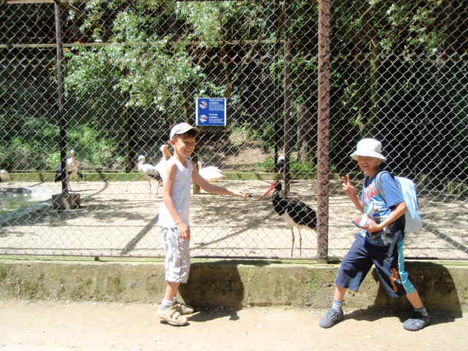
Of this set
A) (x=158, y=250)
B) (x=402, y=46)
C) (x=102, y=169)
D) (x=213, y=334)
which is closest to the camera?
(x=213, y=334)

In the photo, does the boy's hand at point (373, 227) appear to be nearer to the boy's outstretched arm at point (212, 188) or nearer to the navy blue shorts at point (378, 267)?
the navy blue shorts at point (378, 267)

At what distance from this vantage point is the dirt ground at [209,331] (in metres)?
3.15

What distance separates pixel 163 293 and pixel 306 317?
116 cm

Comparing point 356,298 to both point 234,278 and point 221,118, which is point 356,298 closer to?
point 234,278

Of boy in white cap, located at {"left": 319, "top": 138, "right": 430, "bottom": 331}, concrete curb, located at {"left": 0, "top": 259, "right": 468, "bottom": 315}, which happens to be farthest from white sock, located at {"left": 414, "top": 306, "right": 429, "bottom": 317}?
concrete curb, located at {"left": 0, "top": 259, "right": 468, "bottom": 315}

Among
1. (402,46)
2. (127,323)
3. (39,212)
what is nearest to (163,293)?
(127,323)

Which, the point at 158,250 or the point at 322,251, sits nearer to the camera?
the point at 322,251

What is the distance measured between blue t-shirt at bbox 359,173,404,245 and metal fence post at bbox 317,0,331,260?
39 centimetres

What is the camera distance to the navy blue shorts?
330 cm

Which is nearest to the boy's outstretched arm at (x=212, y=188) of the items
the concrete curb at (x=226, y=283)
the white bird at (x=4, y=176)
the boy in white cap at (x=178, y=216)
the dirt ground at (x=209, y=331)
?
the boy in white cap at (x=178, y=216)

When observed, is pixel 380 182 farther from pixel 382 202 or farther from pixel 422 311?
pixel 422 311

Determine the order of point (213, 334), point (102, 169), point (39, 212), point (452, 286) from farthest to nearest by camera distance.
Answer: point (102, 169), point (39, 212), point (452, 286), point (213, 334)

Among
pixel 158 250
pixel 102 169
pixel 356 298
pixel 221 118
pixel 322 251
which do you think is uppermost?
pixel 221 118

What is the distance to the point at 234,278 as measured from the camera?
12.3 ft
